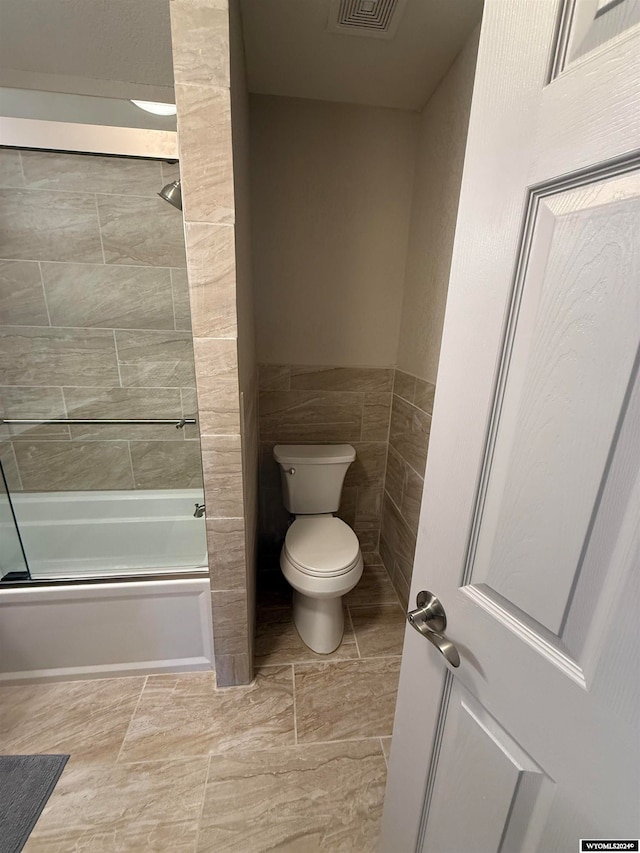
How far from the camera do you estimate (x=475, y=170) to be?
52cm

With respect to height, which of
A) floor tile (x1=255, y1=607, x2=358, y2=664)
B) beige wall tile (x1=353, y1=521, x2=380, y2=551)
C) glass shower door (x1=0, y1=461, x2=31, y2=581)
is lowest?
floor tile (x1=255, y1=607, x2=358, y2=664)

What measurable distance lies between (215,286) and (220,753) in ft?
5.23

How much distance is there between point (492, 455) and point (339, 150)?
6.10 ft

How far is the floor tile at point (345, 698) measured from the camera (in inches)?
52.7

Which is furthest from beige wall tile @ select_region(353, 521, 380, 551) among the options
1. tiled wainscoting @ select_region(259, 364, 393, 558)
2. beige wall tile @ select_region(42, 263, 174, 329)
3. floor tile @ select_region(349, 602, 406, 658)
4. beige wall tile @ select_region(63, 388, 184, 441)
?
beige wall tile @ select_region(42, 263, 174, 329)

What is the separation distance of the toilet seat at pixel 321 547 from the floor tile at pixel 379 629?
18.0 inches

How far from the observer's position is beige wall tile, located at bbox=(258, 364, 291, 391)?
1969 mm

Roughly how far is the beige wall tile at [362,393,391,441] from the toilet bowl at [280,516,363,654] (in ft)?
1.96

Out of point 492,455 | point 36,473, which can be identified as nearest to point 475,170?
point 492,455

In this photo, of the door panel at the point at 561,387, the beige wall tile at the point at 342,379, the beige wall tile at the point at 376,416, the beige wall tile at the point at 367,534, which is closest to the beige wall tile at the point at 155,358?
the beige wall tile at the point at 342,379

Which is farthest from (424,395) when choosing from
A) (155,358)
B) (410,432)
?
(155,358)

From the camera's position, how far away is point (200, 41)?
0.91 metres

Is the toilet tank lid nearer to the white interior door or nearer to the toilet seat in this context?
the toilet seat

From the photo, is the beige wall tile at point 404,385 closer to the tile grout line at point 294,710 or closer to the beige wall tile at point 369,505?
the beige wall tile at point 369,505
